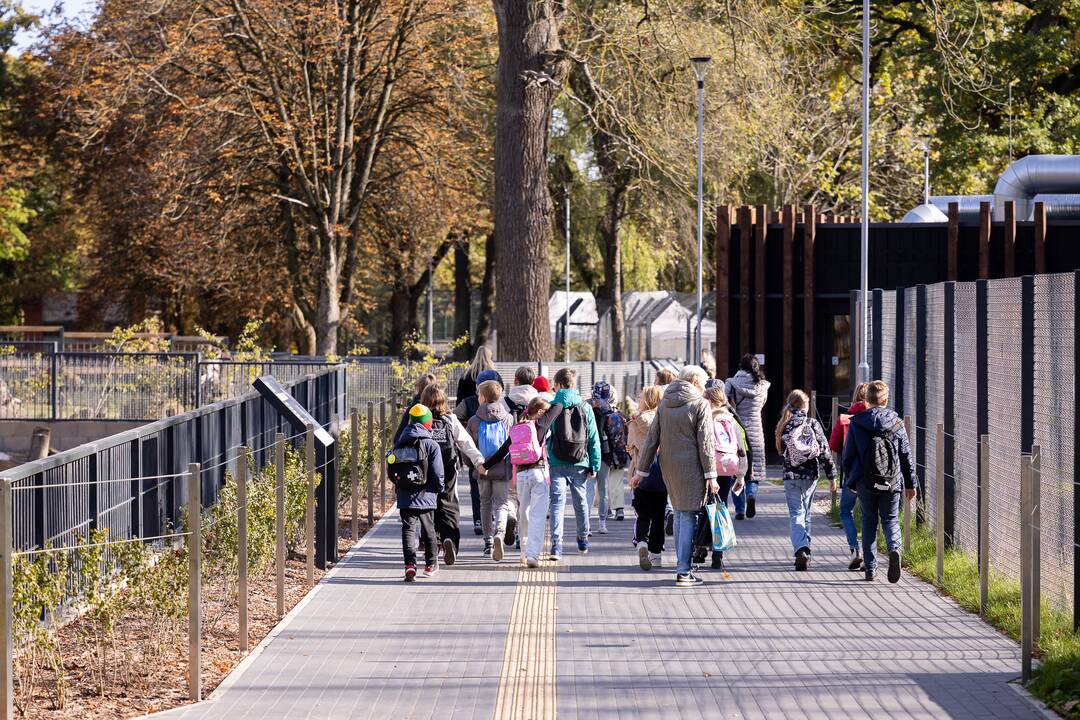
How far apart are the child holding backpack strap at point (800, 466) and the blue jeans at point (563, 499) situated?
1.89 m

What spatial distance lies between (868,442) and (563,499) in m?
3.06

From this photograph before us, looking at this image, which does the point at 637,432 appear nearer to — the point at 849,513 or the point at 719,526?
the point at 719,526

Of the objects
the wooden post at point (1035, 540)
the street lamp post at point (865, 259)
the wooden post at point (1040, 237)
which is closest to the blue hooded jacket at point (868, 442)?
the wooden post at point (1035, 540)

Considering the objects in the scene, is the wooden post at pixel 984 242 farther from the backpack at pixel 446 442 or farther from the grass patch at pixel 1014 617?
the backpack at pixel 446 442

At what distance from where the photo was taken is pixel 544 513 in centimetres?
1309

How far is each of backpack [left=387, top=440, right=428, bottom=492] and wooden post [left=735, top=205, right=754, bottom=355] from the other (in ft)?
44.0

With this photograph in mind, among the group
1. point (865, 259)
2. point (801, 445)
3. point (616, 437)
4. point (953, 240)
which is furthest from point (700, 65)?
point (801, 445)

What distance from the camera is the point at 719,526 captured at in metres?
12.4

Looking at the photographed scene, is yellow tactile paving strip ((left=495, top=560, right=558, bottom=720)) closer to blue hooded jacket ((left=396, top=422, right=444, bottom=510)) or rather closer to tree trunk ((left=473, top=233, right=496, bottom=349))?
blue hooded jacket ((left=396, top=422, right=444, bottom=510))

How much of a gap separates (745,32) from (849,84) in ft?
78.4

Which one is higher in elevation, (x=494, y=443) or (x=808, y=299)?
(x=808, y=299)

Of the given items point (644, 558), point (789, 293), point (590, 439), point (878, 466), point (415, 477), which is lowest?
point (644, 558)

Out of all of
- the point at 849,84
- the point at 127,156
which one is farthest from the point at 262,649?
the point at 849,84

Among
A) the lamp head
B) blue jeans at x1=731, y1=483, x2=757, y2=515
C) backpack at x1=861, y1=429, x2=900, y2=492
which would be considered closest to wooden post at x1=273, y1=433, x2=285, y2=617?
backpack at x1=861, y1=429, x2=900, y2=492
